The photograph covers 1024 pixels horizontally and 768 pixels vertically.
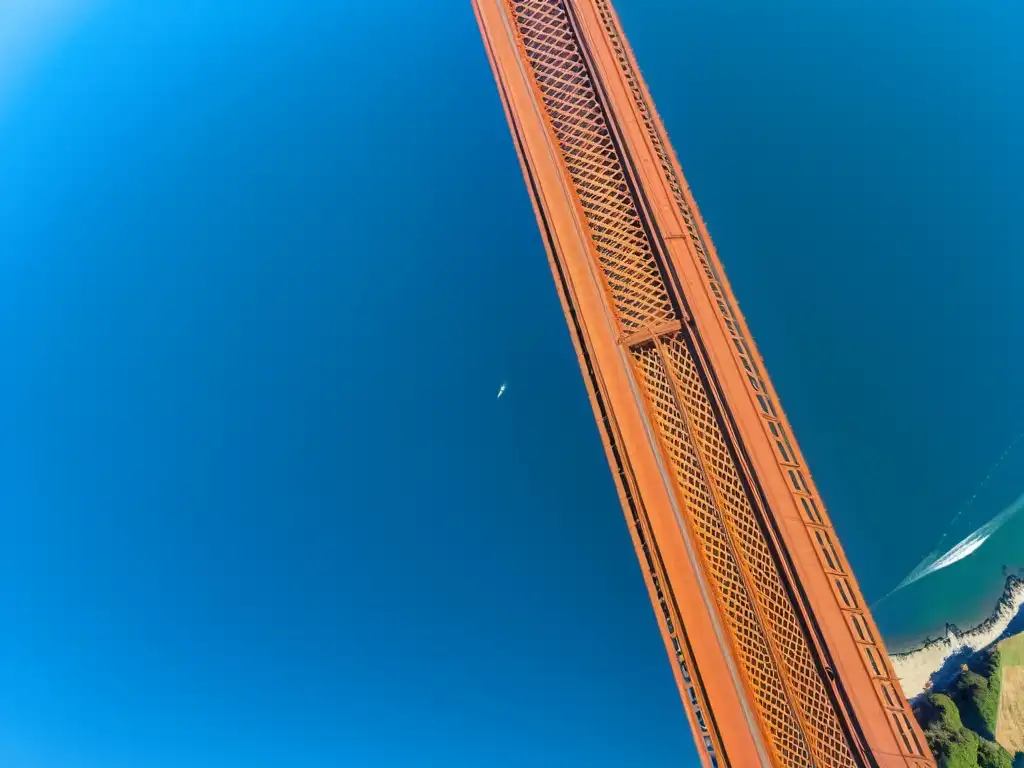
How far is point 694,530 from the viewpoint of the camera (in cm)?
650

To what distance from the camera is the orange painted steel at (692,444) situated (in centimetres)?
609

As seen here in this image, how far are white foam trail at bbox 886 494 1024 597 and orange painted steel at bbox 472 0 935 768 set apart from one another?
7.21 meters

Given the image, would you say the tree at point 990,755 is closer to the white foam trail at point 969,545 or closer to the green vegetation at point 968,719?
the green vegetation at point 968,719

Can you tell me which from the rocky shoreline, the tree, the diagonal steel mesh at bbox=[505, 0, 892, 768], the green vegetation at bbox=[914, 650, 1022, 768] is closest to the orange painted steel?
the diagonal steel mesh at bbox=[505, 0, 892, 768]

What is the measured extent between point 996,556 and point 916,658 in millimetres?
2982

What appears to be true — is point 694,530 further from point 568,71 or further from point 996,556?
point 996,556

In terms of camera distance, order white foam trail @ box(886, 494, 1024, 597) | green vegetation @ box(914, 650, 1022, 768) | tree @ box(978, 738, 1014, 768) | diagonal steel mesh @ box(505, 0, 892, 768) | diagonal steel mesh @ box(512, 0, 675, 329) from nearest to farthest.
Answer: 1. diagonal steel mesh @ box(505, 0, 892, 768)
2. diagonal steel mesh @ box(512, 0, 675, 329)
3. green vegetation @ box(914, 650, 1022, 768)
4. tree @ box(978, 738, 1014, 768)
5. white foam trail @ box(886, 494, 1024, 597)

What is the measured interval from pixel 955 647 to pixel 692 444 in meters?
10.3

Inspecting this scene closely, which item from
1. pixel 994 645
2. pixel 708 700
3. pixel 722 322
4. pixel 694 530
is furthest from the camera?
pixel 994 645

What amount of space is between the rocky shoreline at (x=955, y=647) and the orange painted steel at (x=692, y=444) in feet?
22.9

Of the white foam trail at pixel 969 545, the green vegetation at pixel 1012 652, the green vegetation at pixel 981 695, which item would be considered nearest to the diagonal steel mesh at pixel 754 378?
the white foam trail at pixel 969 545

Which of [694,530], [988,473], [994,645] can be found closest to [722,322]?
[694,530]

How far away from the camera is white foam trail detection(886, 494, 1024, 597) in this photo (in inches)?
458

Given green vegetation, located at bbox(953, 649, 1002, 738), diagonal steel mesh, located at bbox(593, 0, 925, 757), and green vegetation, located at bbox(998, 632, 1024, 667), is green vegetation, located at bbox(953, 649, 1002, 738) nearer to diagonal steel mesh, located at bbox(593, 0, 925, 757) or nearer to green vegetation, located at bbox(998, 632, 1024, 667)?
green vegetation, located at bbox(998, 632, 1024, 667)
